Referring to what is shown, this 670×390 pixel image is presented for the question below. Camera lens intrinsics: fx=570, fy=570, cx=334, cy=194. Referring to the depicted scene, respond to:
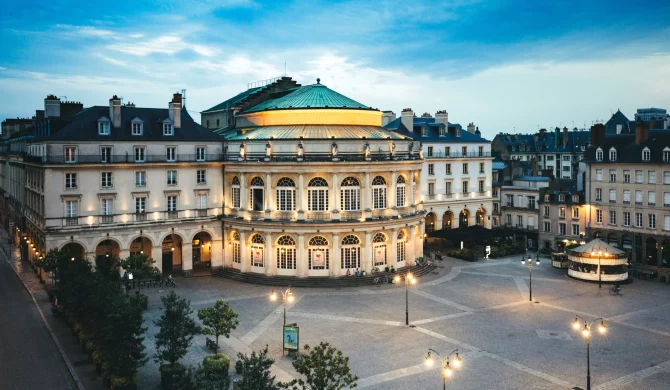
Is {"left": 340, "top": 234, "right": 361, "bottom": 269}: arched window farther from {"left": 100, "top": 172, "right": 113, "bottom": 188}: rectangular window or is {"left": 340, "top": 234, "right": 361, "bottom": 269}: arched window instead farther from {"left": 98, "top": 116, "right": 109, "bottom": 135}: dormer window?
{"left": 98, "top": 116, "right": 109, "bottom": 135}: dormer window

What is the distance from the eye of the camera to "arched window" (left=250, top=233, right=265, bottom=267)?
59469 millimetres

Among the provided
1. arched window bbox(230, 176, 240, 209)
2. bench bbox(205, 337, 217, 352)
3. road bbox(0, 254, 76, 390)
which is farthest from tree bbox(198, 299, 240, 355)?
arched window bbox(230, 176, 240, 209)

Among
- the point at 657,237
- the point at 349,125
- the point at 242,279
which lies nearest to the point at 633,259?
the point at 657,237

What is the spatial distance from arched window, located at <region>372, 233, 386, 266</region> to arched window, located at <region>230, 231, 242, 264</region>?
14616 mm

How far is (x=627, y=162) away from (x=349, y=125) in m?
32.1

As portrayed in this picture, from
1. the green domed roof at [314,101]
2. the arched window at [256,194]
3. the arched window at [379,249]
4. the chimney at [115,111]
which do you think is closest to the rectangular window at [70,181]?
the chimney at [115,111]

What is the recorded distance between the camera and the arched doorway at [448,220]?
A: 268 feet

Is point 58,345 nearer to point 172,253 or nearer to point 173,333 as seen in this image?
point 173,333

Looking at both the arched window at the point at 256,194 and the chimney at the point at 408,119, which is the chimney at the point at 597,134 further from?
the arched window at the point at 256,194

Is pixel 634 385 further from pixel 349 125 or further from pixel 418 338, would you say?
pixel 349 125

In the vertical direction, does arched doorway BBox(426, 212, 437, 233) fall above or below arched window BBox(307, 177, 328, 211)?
below

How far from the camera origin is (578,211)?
70.7 m

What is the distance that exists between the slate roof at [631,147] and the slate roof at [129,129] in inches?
1776

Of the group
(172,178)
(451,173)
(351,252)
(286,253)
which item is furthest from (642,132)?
(172,178)
